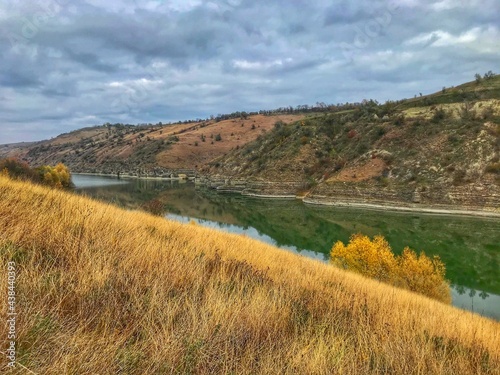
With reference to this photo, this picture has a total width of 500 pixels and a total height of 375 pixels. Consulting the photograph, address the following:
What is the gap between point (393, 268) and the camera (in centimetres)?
2230

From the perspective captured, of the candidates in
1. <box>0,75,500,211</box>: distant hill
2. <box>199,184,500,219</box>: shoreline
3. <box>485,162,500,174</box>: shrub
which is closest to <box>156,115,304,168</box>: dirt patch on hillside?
<box>0,75,500,211</box>: distant hill

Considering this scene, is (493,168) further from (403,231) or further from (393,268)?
(393,268)

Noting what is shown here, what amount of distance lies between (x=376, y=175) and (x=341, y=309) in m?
56.1

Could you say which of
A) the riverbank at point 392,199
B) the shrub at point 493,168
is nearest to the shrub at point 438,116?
the shrub at point 493,168

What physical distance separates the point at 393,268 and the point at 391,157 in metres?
42.6

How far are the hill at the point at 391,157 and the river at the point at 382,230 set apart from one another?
4.44m

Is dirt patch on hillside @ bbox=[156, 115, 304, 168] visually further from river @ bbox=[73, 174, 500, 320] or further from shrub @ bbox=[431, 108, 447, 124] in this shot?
shrub @ bbox=[431, 108, 447, 124]

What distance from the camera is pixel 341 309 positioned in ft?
15.9

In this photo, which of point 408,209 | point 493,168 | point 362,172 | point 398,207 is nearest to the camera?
point 493,168

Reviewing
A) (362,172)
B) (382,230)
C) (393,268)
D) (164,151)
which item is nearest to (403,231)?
(382,230)

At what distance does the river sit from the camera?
83.7 feet

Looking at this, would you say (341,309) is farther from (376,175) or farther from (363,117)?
(363,117)

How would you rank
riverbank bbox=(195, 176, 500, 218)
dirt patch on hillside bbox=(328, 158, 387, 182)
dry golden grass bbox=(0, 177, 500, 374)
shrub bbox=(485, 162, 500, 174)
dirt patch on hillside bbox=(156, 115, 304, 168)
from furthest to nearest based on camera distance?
dirt patch on hillside bbox=(156, 115, 304, 168) → dirt patch on hillside bbox=(328, 158, 387, 182) → shrub bbox=(485, 162, 500, 174) → riverbank bbox=(195, 176, 500, 218) → dry golden grass bbox=(0, 177, 500, 374)

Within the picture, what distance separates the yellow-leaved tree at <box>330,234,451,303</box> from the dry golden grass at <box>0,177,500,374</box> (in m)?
16.0
